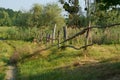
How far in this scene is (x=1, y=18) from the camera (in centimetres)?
10856

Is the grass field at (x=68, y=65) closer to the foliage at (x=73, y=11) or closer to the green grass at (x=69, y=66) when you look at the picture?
the green grass at (x=69, y=66)

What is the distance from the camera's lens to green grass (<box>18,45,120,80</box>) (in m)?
12.6

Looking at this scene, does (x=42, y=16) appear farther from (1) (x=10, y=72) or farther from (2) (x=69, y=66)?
(2) (x=69, y=66)

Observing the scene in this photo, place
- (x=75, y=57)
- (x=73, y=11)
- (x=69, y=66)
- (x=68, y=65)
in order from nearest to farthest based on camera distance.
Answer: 1. (x=69, y=66)
2. (x=68, y=65)
3. (x=75, y=57)
4. (x=73, y=11)

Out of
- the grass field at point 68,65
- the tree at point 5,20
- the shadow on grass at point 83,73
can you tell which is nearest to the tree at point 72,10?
the grass field at point 68,65

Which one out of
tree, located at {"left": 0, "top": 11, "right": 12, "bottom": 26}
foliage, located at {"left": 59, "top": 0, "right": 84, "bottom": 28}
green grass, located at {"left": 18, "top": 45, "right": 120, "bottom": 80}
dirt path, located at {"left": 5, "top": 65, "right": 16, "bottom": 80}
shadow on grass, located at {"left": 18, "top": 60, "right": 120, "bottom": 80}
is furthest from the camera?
tree, located at {"left": 0, "top": 11, "right": 12, "bottom": 26}

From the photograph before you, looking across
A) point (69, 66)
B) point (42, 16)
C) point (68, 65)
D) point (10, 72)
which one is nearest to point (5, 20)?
point (42, 16)

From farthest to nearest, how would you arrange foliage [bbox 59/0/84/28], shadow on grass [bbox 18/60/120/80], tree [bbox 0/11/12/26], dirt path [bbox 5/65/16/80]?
tree [bbox 0/11/12/26]
foliage [bbox 59/0/84/28]
dirt path [bbox 5/65/16/80]
shadow on grass [bbox 18/60/120/80]

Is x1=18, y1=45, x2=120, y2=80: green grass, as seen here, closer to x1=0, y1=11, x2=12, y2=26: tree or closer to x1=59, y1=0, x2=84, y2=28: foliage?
x1=59, y1=0, x2=84, y2=28: foliage

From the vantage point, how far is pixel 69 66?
15.5 meters

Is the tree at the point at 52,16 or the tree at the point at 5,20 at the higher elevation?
the tree at the point at 52,16

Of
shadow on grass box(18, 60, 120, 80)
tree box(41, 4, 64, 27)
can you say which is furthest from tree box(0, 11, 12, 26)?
shadow on grass box(18, 60, 120, 80)

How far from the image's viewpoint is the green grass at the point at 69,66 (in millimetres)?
12630

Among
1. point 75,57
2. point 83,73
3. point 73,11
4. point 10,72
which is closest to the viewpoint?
point 83,73
